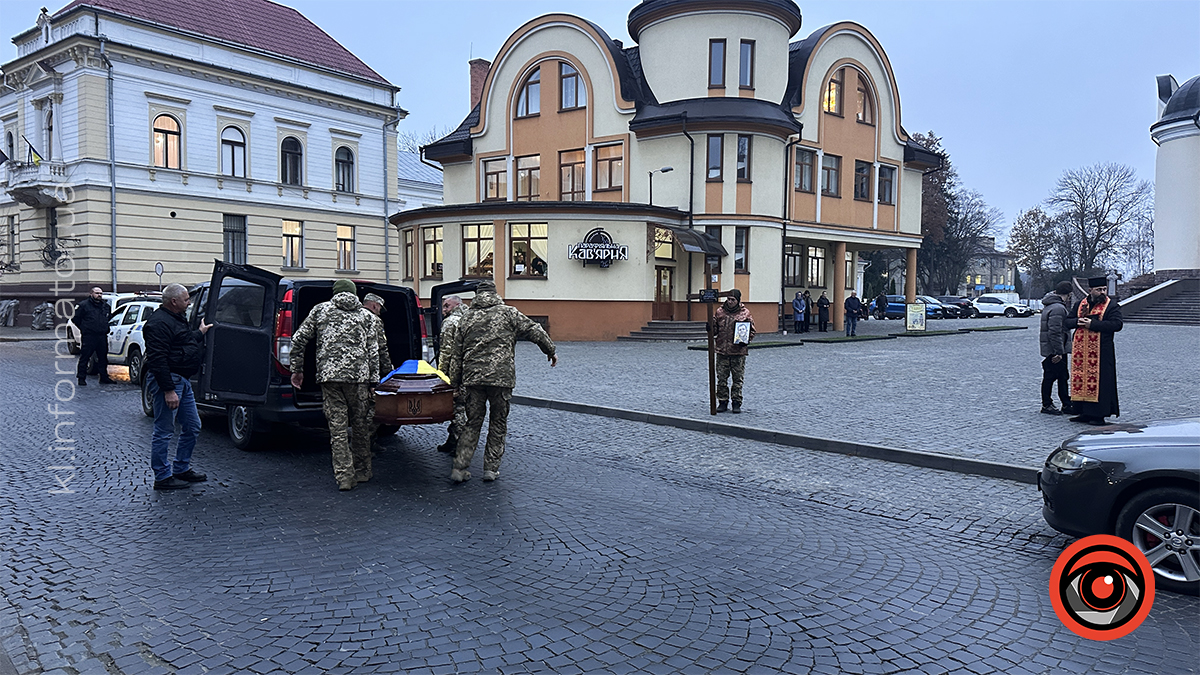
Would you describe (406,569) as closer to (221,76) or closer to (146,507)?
(146,507)

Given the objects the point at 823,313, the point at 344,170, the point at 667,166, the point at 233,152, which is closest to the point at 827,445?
the point at 667,166

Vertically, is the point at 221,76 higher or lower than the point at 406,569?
higher

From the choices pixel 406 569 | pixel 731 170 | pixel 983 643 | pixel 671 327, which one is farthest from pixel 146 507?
pixel 731 170

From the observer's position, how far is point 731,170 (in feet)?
98.0

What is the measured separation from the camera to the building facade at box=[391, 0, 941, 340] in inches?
1115

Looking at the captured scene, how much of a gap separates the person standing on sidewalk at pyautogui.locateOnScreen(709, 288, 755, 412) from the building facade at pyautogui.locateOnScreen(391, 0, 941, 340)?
Answer: 16326 millimetres

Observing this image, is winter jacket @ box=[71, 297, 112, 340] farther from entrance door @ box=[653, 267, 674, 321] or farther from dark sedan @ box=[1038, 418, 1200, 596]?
entrance door @ box=[653, 267, 674, 321]

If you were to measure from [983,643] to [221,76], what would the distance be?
39.0 meters

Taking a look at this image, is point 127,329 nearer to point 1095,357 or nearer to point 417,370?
point 417,370

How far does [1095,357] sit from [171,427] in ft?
36.3

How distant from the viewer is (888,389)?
546 inches

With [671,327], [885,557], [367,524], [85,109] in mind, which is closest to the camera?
[885,557]

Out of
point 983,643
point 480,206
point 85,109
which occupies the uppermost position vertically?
point 85,109

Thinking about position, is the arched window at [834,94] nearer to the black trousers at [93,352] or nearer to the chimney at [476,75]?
the chimney at [476,75]
